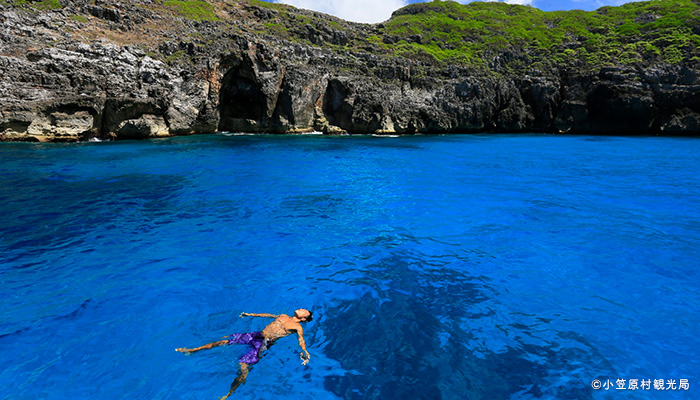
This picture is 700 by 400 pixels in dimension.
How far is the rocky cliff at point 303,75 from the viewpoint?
24344 mm

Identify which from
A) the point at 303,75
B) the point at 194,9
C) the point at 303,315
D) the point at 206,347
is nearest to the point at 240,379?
the point at 206,347

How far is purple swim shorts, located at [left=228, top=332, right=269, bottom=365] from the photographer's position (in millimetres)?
4696

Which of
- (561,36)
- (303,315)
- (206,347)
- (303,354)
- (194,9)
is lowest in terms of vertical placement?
(303,354)

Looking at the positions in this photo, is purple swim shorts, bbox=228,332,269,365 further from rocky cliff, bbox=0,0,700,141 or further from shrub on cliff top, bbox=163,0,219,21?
shrub on cliff top, bbox=163,0,219,21

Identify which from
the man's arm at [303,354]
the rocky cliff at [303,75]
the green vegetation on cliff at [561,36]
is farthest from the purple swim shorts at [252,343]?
the green vegetation on cliff at [561,36]

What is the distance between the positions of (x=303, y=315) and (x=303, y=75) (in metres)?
32.0

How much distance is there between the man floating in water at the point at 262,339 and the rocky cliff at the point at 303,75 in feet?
88.8

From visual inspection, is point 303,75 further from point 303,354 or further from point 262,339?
point 303,354

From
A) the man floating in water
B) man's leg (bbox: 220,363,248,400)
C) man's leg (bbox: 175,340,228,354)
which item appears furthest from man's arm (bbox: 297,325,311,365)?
man's leg (bbox: 175,340,228,354)

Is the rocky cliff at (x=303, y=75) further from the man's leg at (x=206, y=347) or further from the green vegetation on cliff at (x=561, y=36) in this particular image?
the man's leg at (x=206, y=347)

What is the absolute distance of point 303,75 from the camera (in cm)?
3409

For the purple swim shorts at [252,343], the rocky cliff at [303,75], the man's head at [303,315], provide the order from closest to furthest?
1. the purple swim shorts at [252,343]
2. the man's head at [303,315]
3. the rocky cliff at [303,75]

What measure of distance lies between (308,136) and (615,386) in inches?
1257

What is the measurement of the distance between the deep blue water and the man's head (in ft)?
0.41
